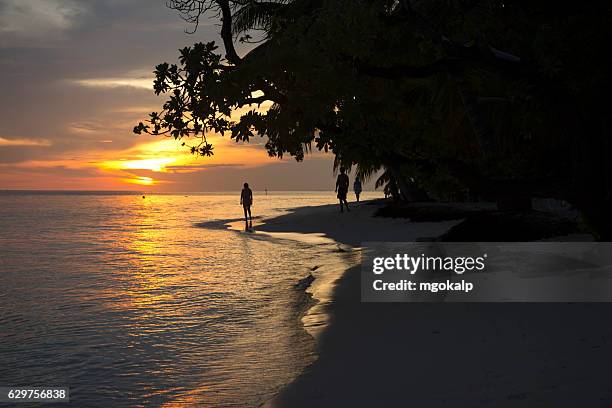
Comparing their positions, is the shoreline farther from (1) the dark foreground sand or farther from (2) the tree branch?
(2) the tree branch

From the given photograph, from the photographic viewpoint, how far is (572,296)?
25.3 feet

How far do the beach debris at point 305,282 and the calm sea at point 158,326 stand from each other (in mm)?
215

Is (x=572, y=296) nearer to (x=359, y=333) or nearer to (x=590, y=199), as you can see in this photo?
(x=590, y=199)

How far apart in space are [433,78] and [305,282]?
191 inches

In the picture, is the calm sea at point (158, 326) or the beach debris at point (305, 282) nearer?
the calm sea at point (158, 326)

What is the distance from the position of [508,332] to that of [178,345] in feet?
12.9

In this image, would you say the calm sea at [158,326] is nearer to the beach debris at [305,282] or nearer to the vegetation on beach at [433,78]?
the beach debris at [305,282]

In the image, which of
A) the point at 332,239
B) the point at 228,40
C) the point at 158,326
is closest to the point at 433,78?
the point at 228,40

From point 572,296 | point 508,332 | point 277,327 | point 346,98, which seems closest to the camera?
point 508,332

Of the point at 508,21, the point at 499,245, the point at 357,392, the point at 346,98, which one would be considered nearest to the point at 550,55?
the point at 508,21

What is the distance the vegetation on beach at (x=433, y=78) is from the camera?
277 inches

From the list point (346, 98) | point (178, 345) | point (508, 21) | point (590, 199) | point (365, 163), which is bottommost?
point (178, 345)

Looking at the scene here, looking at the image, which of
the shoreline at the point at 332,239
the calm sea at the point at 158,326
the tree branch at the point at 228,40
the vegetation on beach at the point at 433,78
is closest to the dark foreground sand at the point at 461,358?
the shoreline at the point at 332,239

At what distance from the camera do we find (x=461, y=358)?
5.79m
